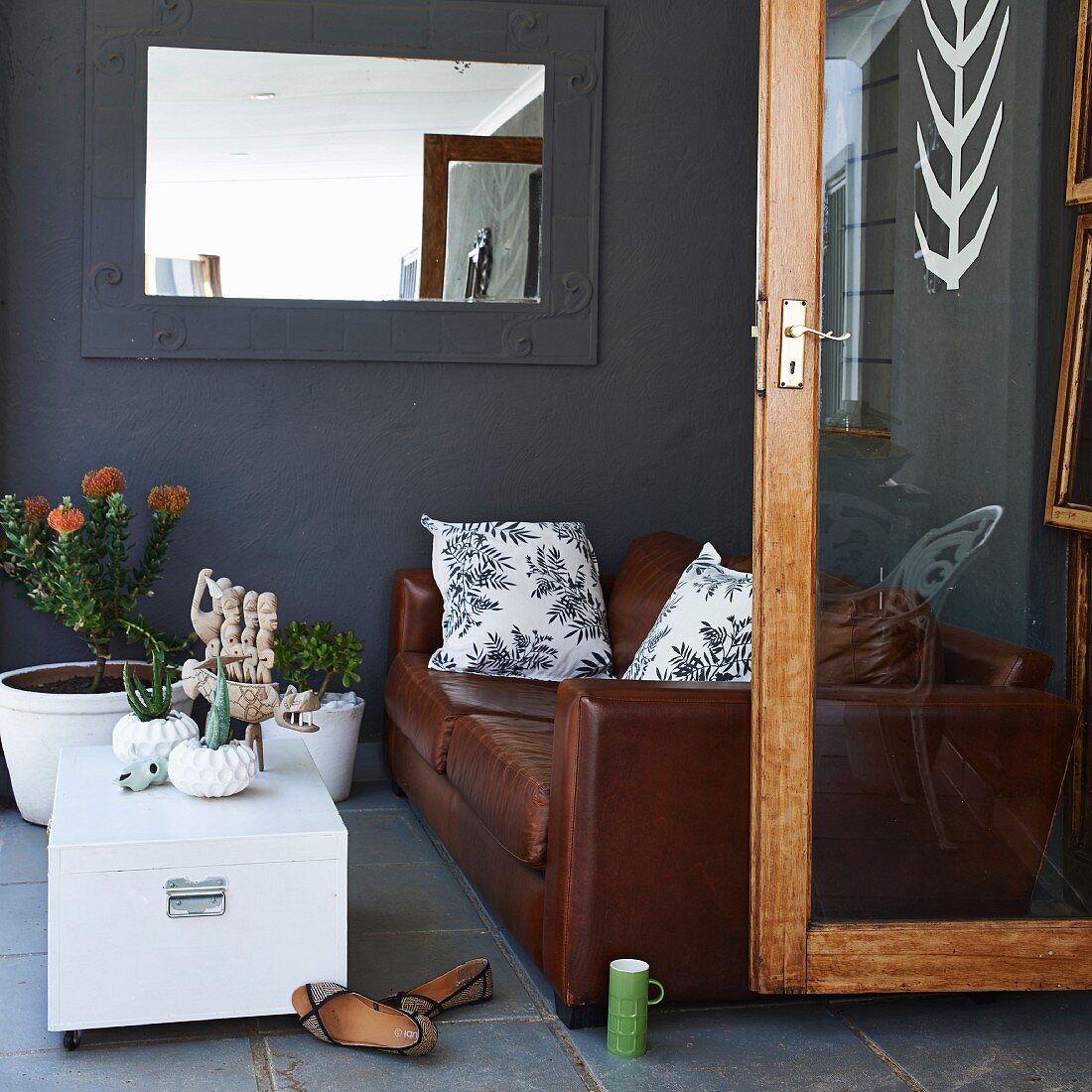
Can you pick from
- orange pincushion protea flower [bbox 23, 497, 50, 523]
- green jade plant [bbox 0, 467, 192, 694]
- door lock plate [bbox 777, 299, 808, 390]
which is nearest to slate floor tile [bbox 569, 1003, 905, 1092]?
door lock plate [bbox 777, 299, 808, 390]

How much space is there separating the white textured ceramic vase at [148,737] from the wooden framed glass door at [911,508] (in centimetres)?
118

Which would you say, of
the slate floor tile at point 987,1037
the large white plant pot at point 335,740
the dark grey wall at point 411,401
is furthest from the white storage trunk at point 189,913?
the dark grey wall at point 411,401

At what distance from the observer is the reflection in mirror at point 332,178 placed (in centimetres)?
410

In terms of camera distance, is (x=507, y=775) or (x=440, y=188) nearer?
(x=507, y=775)

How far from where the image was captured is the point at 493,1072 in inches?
92.0

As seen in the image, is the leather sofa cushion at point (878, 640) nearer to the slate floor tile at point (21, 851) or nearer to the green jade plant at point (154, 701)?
the green jade plant at point (154, 701)

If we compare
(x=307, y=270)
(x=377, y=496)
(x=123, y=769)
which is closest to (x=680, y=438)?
(x=377, y=496)

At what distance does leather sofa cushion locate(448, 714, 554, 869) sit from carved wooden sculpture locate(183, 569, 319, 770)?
0.39 m

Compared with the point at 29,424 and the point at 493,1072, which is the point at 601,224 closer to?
the point at 29,424

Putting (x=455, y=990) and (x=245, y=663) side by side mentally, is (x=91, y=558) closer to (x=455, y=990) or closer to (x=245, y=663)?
(x=245, y=663)

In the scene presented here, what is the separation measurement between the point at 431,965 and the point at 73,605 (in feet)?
5.19

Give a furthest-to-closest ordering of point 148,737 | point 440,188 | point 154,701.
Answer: point 440,188 → point 154,701 → point 148,737

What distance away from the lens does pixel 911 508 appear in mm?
2541

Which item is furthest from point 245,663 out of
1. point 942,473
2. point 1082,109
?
point 1082,109
